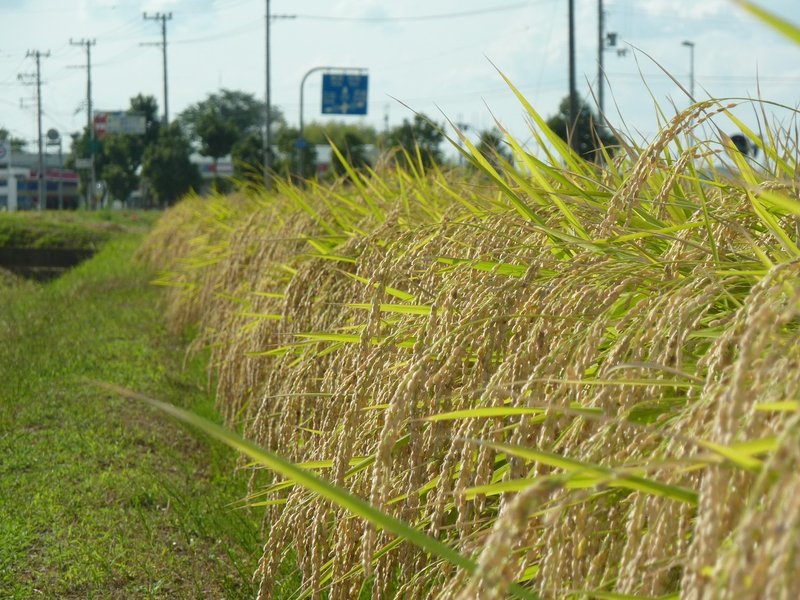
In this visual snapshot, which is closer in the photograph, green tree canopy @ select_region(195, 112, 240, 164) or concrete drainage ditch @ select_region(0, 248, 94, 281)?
concrete drainage ditch @ select_region(0, 248, 94, 281)

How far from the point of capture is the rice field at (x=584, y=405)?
1.14 meters

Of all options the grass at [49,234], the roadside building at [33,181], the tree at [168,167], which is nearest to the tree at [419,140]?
the grass at [49,234]

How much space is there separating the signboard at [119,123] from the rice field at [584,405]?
60.3 m

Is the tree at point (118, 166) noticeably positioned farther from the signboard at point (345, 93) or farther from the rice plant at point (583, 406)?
the rice plant at point (583, 406)

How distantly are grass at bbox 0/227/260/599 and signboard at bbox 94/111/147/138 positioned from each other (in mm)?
54110

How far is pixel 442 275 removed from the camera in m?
2.94

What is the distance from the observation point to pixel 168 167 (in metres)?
55.3

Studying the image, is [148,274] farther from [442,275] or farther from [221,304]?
[442,275]

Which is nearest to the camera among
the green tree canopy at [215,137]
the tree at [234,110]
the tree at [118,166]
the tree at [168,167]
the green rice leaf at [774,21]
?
the green rice leaf at [774,21]

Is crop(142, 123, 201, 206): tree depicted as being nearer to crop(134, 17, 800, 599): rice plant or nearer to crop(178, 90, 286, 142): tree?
crop(178, 90, 286, 142): tree

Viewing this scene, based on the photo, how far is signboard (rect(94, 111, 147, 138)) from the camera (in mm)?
60969

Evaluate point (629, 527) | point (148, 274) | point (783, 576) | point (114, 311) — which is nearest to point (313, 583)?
point (629, 527)

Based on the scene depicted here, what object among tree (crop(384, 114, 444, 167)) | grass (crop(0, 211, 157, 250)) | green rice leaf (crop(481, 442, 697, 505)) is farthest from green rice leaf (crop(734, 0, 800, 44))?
grass (crop(0, 211, 157, 250))

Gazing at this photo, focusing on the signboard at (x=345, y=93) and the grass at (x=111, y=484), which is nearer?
the grass at (x=111, y=484)
